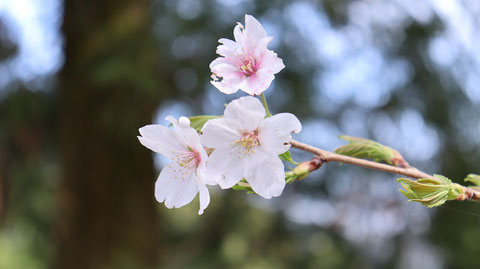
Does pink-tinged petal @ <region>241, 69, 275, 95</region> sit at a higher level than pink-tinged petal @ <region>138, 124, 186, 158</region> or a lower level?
higher

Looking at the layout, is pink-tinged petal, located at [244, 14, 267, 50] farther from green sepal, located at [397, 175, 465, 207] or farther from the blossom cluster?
green sepal, located at [397, 175, 465, 207]

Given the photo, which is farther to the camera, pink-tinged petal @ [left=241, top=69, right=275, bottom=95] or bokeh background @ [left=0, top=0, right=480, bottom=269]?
bokeh background @ [left=0, top=0, right=480, bottom=269]

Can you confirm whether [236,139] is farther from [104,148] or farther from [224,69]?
[104,148]

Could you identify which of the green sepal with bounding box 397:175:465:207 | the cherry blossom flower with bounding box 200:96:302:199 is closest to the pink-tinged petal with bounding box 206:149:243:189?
the cherry blossom flower with bounding box 200:96:302:199

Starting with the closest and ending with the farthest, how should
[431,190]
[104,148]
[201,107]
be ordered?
1. [431,190]
2. [104,148]
3. [201,107]

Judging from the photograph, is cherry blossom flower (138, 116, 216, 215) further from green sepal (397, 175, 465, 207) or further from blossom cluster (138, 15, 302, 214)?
green sepal (397, 175, 465, 207)

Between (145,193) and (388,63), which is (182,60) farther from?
(388,63)

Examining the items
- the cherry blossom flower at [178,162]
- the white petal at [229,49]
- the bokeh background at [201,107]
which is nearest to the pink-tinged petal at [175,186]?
the cherry blossom flower at [178,162]

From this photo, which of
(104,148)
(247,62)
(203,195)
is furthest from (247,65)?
(104,148)
